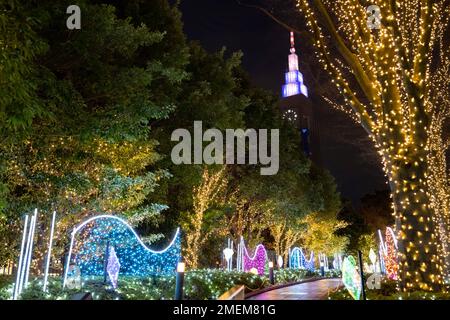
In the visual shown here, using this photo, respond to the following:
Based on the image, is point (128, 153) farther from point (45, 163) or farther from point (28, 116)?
point (28, 116)

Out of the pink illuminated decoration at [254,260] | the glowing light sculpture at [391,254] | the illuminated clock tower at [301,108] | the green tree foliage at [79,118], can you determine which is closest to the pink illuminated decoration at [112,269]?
the green tree foliage at [79,118]

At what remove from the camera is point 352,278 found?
6285mm

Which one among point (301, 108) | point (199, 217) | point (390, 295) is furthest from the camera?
point (301, 108)

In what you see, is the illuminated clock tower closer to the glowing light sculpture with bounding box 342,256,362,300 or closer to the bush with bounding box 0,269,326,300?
the bush with bounding box 0,269,326,300

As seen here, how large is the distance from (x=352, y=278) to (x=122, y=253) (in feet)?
17.6

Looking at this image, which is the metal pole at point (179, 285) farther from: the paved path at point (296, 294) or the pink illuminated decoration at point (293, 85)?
the pink illuminated decoration at point (293, 85)

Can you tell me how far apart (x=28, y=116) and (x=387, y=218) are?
155 feet

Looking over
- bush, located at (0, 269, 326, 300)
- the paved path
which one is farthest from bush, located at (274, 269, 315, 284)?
bush, located at (0, 269, 326, 300)

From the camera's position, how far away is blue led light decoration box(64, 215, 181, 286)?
352 inches

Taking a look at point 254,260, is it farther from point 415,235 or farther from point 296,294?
point 415,235

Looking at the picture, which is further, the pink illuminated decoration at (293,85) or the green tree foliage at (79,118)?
the pink illuminated decoration at (293,85)

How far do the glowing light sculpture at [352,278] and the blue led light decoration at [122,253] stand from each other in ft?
13.9

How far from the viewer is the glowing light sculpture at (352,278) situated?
20.3 feet

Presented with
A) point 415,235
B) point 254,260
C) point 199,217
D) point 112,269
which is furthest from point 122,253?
point 254,260
